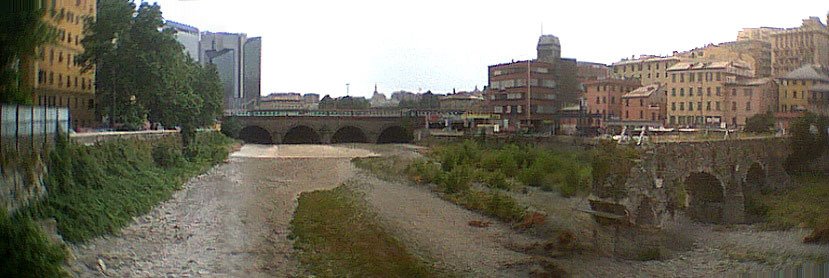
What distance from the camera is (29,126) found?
4.12ft

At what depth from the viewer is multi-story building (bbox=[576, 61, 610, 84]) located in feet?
7.68

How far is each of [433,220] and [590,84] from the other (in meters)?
0.84

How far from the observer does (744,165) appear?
9.64 feet

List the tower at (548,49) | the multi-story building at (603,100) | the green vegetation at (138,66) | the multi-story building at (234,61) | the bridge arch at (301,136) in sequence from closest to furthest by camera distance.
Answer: the green vegetation at (138,66) → the multi-story building at (234,61) → the bridge arch at (301,136) → the tower at (548,49) → the multi-story building at (603,100)

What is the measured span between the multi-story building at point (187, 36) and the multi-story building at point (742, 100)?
2.09m

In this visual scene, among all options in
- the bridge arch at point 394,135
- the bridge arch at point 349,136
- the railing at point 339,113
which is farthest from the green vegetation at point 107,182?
the bridge arch at point 394,135

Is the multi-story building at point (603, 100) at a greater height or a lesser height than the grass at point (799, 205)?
greater

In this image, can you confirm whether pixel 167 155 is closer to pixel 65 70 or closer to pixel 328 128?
pixel 65 70

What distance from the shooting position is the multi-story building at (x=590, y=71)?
2.34 m

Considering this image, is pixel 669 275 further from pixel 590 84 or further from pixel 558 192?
pixel 590 84

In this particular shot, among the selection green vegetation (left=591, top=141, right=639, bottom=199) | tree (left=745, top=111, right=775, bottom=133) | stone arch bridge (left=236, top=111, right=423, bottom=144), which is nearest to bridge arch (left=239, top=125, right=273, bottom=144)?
stone arch bridge (left=236, top=111, right=423, bottom=144)

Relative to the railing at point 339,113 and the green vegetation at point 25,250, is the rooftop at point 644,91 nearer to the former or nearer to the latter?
the railing at point 339,113

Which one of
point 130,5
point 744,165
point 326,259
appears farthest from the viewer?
point 744,165

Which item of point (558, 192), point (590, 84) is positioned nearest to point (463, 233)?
point (558, 192)
